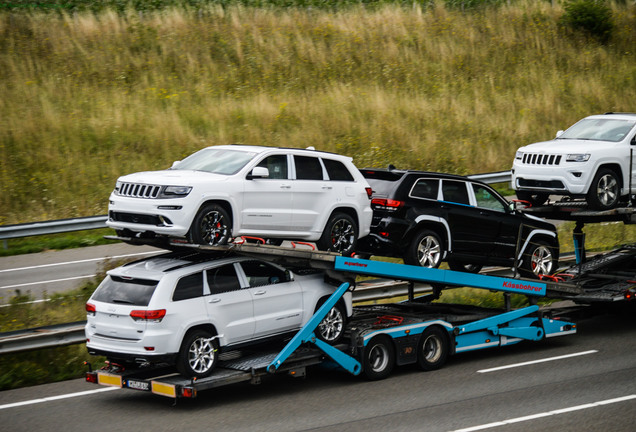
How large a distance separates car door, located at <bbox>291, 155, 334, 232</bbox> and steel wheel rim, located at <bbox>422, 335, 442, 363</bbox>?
260 centimetres

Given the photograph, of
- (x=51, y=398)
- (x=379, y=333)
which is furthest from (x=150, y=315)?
(x=379, y=333)

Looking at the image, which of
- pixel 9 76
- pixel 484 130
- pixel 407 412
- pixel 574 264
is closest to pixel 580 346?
pixel 574 264

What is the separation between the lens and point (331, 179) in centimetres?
1245

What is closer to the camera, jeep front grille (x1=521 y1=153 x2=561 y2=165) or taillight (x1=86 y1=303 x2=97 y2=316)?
taillight (x1=86 y1=303 x2=97 y2=316)

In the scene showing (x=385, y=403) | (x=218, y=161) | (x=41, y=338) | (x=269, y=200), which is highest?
(x=218, y=161)

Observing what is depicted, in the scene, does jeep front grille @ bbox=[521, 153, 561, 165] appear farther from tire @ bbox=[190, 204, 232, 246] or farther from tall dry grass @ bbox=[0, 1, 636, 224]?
tall dry grass @ bbox=[0, 1, 636, 224]

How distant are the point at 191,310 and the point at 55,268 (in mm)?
8319

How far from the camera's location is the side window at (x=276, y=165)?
1172 cm

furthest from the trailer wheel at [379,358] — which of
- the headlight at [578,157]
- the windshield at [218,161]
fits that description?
the headlight at [578,157]

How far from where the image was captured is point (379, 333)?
40.2 ft

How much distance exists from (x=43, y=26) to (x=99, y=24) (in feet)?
6.83

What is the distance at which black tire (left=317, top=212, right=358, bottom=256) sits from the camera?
1239 centimetres

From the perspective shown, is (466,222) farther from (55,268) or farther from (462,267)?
(55,268)

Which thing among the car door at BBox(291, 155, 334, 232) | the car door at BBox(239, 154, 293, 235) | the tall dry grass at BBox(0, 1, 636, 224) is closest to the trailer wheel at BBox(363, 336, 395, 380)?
the car door at BBox(291, 155, 334, 232)
